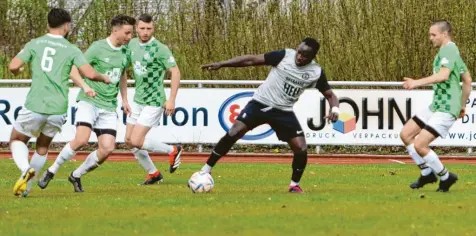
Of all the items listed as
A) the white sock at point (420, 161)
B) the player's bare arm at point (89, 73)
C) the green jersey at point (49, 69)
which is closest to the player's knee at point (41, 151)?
the green jersey at point (49, 69)

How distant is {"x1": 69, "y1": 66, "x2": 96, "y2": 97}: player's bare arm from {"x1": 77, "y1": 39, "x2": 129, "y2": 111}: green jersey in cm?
123

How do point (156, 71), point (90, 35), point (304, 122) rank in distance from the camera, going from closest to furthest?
1. point (156, 71)
2. point (304, 122)
3. point (90, 35)

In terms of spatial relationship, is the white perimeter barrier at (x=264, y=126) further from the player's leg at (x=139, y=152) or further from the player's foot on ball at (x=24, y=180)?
the player's foot on ball at (x=24, y=180)

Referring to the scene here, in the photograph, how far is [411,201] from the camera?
43.9 feet

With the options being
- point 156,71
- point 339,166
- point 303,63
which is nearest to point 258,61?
point 303,63

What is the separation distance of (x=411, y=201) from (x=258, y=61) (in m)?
2.29

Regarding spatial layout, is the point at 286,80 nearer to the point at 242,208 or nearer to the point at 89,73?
the point at 89,73

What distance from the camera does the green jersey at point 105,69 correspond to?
1540cm

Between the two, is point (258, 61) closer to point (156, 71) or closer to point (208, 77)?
point (156, 71)

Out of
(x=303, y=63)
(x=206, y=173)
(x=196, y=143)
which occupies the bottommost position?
(x=196, y=143)

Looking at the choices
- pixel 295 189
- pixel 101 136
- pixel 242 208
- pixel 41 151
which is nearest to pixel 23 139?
pixel 41 151

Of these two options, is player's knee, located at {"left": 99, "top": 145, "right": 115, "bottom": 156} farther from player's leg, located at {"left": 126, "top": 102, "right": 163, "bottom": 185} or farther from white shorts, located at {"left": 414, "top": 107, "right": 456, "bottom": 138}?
white shorts, located at {"left": 414, "top": 107, "right": 456, "bottom": 138}

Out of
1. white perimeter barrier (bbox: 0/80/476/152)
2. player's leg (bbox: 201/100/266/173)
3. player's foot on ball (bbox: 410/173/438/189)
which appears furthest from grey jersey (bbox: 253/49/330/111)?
white perimeter barrier (bbox: 0/80/476/152)

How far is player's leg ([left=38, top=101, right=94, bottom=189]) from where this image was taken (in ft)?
49.0
